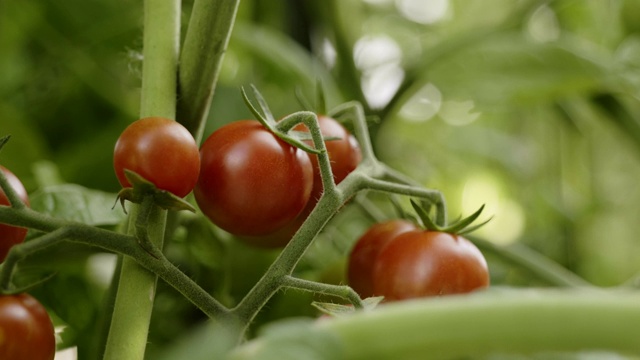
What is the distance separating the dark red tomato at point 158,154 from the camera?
246mm

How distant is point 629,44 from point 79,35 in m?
0.47

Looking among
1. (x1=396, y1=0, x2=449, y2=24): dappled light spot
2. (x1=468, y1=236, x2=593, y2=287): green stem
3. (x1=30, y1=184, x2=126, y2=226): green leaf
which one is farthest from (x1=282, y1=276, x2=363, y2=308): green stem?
(x1=396, y1=0, x2=449, y2=24): dappled light spot

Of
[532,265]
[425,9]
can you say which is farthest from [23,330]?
[425,9]

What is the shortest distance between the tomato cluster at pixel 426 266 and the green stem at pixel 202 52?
9cm

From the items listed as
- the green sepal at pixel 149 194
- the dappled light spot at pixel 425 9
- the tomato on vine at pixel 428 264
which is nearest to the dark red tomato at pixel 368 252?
the tomato on vine at pixel 428 264

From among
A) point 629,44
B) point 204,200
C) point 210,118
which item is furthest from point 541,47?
point 204,200

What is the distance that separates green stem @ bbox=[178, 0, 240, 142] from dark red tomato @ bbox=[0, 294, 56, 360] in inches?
3.6

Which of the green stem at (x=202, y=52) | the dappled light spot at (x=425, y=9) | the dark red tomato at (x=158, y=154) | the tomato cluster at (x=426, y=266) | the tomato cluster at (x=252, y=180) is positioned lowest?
the dappled light spot at (x=425, y=9)

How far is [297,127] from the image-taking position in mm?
312

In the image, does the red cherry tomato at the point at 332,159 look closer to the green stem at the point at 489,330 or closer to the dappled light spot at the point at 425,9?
the green stem at the point at 489,330

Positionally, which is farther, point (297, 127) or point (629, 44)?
point (629, 44)

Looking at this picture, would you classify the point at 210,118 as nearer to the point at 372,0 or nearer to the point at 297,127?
the point at 297,127

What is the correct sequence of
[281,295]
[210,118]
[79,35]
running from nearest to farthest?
[281,295] < [210,118] < [79,35]

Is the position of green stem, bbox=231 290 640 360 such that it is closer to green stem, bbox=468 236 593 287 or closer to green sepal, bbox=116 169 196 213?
green sepal, bbox=116 169 196 213
